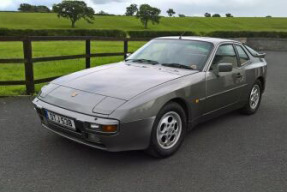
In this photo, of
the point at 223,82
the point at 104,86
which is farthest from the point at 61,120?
the point at 223,82

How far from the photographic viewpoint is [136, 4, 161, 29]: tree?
58125 millimetres

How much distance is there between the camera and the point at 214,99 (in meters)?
4.94

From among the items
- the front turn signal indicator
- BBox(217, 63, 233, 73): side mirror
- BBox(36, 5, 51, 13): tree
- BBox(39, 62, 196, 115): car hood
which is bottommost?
the front turn signal indicator

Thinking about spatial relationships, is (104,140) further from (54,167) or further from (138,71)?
(138,71)

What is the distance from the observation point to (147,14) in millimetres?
58000

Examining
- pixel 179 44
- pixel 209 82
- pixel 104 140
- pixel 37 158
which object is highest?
pixel 179 44

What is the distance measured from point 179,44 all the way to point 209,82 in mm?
863

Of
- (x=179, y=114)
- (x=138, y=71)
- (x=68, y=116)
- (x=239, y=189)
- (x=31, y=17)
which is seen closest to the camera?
(x=239, y=189)

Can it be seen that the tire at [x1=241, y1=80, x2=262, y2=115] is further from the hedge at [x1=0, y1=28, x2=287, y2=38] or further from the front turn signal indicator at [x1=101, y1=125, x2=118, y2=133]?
the hedge at [x1=0, y1=28, x2=287, y2=38]

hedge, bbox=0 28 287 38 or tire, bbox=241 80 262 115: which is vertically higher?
tire, bbox=241 80 262 115

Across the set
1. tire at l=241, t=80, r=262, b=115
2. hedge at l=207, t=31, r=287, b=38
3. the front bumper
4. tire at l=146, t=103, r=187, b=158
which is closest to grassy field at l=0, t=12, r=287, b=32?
hedge at l=207, t=31, r=287, b=38

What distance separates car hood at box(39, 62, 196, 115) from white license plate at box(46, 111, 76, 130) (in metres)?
0.13

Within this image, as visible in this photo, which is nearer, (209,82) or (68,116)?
(68,116)

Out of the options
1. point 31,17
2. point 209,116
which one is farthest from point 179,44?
point 31,17
